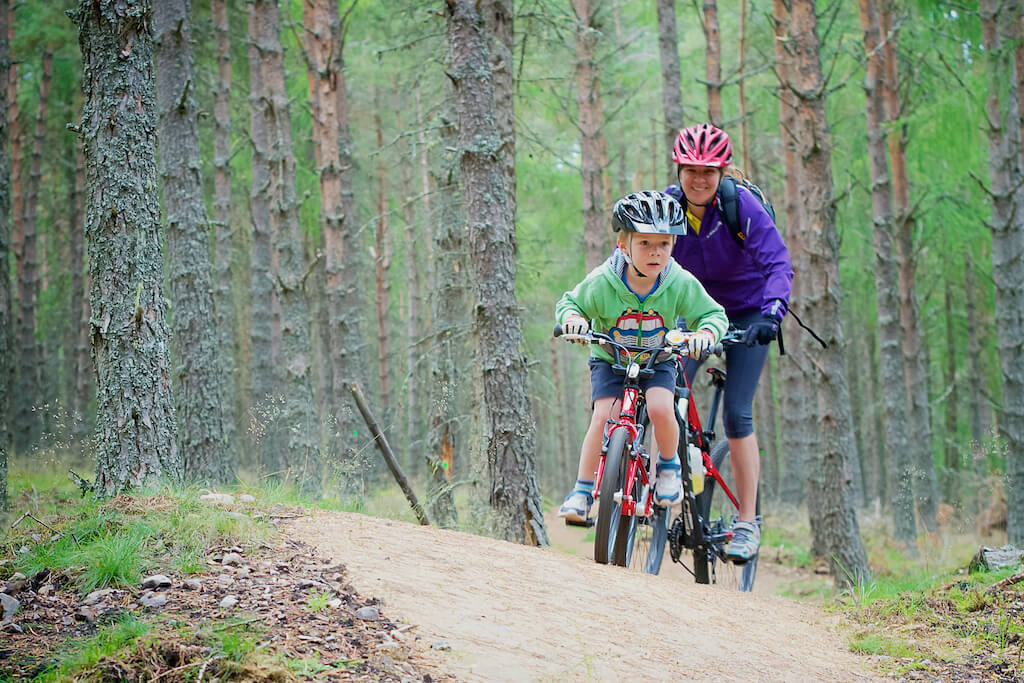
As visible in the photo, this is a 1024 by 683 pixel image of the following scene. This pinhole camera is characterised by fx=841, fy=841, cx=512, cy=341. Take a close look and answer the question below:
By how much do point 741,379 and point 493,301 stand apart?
74.1 inches

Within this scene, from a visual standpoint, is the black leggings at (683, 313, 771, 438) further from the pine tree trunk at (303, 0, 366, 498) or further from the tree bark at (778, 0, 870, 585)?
the pine tree trunk at (303, 0, 366, 498)

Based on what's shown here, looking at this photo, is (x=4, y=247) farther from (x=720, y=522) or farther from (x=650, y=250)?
(x=720, y=522)

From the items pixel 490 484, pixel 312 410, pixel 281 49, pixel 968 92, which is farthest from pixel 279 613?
pixel 968 92

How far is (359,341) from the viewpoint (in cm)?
1559

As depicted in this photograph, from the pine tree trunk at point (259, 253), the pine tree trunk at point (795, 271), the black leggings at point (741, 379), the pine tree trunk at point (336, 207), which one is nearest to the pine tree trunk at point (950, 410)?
the pine tree trunk at point (795, 271)

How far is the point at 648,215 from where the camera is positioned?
495cm

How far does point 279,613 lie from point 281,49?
10541 mm

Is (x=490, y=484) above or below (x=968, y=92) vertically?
below

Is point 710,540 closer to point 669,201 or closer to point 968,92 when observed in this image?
point 669,201

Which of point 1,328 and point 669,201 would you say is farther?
point 1,328

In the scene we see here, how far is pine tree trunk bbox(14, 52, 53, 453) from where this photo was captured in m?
16.5

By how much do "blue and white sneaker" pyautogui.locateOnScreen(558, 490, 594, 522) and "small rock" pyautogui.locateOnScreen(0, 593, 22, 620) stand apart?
2.78 meters

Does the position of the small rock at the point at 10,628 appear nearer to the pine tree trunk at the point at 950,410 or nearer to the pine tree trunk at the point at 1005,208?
the pine tree trunk at the point at 1005,208

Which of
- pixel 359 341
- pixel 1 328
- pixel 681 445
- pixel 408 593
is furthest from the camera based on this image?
pixel 359 341
